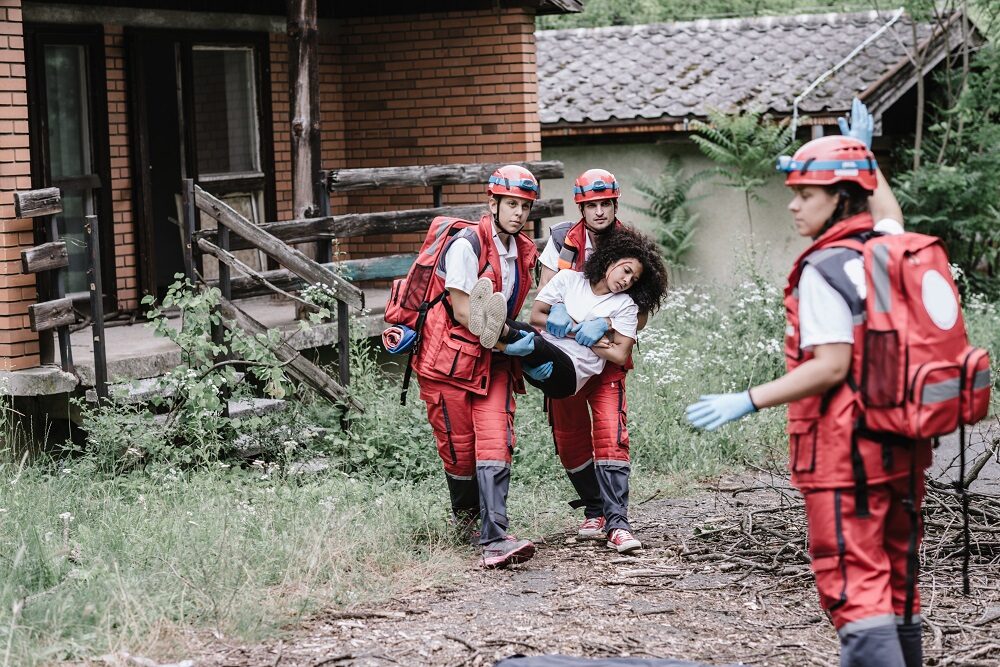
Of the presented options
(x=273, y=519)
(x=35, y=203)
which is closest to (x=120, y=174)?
(x=35, y=203)

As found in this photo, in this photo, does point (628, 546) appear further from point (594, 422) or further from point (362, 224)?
point (362, 224)

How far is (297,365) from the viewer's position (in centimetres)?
828

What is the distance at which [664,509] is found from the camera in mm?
7652

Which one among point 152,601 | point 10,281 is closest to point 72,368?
point 10,281

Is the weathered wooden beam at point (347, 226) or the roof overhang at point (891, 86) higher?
the roof overhang at point (891, 86)

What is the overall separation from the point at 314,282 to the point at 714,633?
409cm

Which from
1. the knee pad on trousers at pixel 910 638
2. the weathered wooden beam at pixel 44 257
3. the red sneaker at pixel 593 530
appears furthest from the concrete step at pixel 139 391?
the knee pad on trousers at pixel 910 638

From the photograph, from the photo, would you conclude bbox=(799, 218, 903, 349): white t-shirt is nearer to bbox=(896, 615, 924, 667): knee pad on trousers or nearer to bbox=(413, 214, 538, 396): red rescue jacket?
bbox=(896, 615, 924, 667): knee pad on trousers

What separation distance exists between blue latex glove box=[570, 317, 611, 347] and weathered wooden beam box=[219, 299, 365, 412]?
7.95 ft

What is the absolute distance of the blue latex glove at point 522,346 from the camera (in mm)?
6156

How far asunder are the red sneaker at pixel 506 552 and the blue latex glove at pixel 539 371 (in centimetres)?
80

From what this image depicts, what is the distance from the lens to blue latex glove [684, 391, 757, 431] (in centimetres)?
412

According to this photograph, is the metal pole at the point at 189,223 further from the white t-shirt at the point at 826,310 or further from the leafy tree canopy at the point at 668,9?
the leafy tree canopy at the point at 668,9

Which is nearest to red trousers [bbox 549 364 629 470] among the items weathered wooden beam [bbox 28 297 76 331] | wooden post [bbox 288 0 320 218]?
weathered wooden beam [bbox 28 297 76 331]
